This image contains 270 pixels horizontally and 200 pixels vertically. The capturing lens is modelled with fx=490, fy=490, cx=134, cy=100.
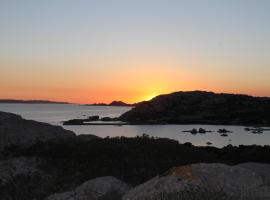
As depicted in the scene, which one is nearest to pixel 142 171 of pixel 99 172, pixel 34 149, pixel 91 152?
pixel 99 172

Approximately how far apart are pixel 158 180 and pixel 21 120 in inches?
652

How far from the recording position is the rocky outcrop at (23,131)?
24.2 metres

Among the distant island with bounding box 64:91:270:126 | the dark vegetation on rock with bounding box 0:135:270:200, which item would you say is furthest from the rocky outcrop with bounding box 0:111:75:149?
the distant island with bounding box 64:91:270:126

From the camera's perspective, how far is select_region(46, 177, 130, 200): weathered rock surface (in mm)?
15102

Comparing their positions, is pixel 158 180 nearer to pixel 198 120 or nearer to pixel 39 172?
pixel 39 172

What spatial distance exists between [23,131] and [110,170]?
7985mm

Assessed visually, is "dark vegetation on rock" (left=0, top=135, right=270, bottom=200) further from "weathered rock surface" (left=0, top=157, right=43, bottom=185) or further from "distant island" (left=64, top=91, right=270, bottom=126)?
"distant island" (left=64, top=91, right=270, bottom=126)

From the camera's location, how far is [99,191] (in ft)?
50.1

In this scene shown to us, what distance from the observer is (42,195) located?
17.8 meters

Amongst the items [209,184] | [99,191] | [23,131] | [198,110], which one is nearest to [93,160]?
[99,191]

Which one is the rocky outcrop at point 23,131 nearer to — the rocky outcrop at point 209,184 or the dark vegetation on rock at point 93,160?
→ the dark vegetation on rock at point 93,160

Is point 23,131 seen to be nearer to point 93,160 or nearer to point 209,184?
point 93,160

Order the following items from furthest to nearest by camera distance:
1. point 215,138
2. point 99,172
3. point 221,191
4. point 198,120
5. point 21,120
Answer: point 198,120
point 215,138
point 21,120
point 99,172
point 221,191

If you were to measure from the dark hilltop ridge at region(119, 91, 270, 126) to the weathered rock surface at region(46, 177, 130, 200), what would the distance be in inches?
6005
